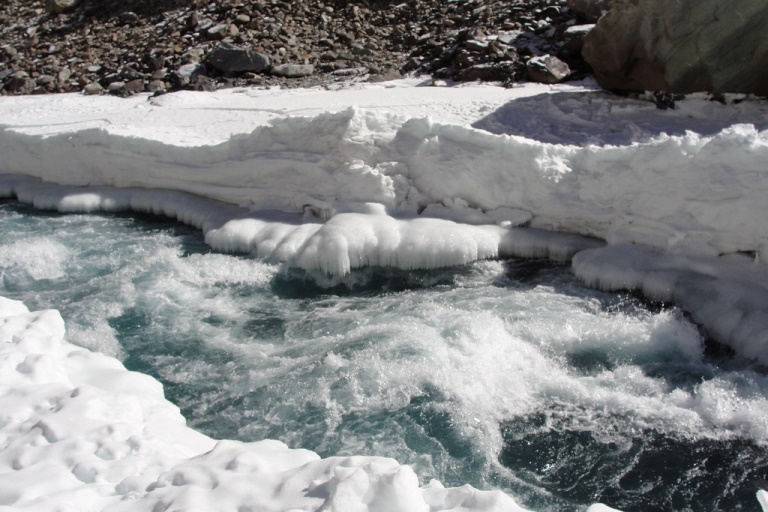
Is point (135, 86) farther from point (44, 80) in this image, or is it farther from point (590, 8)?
point (590, 8)

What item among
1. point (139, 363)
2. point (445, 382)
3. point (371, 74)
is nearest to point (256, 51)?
point (371, 74)

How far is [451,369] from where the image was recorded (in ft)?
15.7

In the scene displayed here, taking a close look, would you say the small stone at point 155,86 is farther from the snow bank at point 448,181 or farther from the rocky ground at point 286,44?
the snow bank at point 448,181

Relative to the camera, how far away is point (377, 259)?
20.6ft

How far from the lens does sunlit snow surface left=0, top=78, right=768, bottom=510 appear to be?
12.2 feet

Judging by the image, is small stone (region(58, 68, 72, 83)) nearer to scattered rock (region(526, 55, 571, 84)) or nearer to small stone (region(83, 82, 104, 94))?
small stone (region(83, 82, 104, 94))

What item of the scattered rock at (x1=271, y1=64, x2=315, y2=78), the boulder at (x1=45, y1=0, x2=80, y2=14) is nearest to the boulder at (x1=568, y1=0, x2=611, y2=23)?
the scattered rock at (x1=271, y1=64, x2=315, y2=78)

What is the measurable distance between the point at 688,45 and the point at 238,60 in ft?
22.4

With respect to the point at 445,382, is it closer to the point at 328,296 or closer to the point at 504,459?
the point at 504,459

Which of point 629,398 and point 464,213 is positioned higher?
point 464,213

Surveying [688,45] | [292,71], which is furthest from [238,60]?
[688,45]

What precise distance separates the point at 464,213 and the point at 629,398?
8.33 ft

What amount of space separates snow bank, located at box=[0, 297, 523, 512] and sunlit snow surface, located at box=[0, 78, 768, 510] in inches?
0.5

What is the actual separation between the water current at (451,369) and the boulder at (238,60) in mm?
5850
